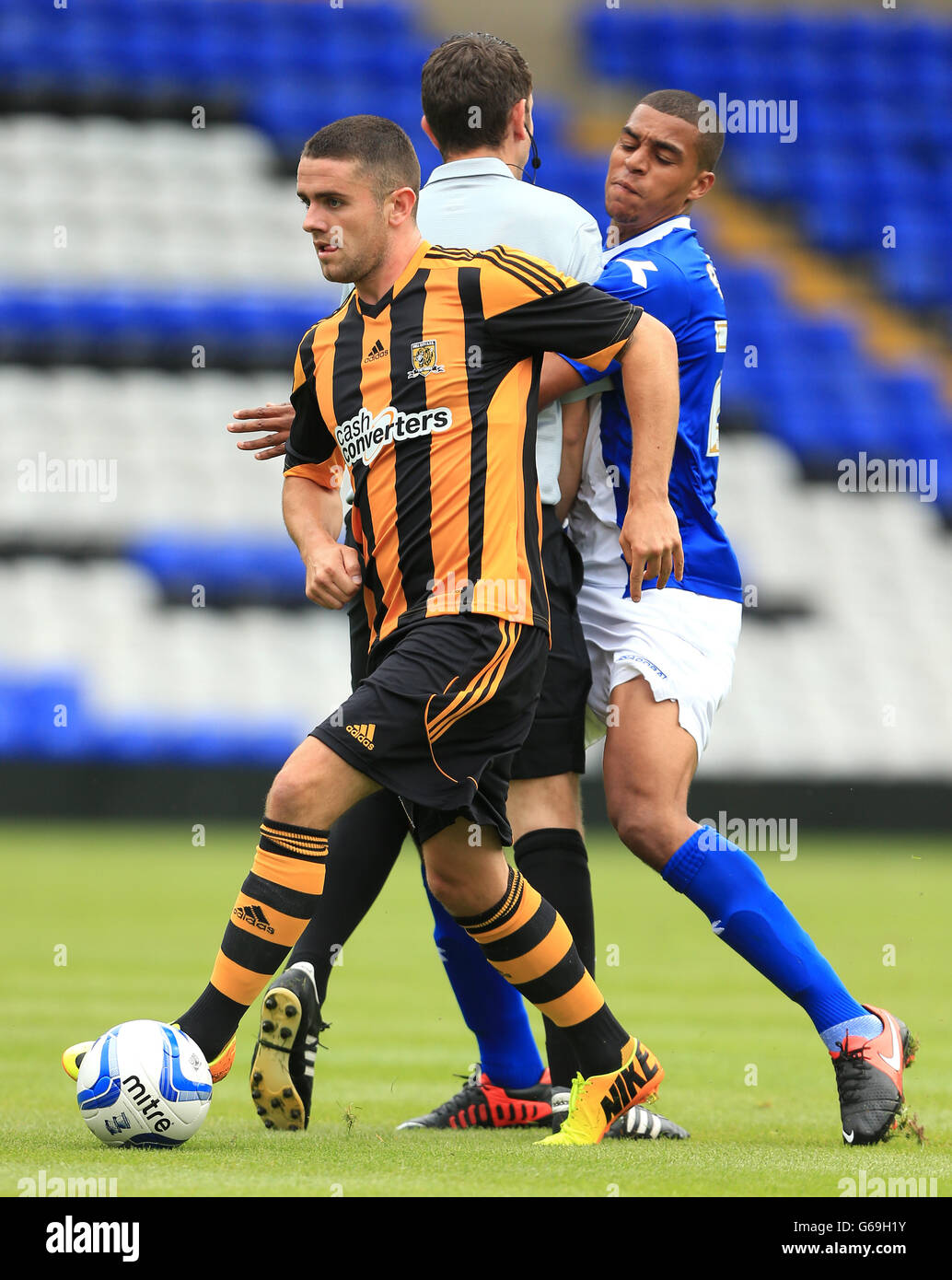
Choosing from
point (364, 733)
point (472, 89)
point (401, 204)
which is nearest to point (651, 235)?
point (472, 89)

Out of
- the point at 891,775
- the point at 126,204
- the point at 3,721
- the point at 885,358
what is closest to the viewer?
the point at 3,721

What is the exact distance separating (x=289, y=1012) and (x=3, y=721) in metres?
8.37

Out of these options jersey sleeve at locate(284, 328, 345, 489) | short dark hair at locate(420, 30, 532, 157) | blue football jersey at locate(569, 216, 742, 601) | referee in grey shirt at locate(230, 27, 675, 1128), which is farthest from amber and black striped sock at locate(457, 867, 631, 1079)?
short dark hair at locate(420, 30, 532, 157)

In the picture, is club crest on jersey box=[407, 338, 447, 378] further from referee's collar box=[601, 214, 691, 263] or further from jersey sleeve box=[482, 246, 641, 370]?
referee's collar box=[601, 214, 691, 263]

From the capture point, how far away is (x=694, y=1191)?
9.41 ft

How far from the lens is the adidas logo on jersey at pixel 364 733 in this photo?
128 inches

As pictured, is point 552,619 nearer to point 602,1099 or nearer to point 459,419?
point 459,419

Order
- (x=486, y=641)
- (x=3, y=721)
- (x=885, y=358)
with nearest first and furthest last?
(x=486, y=641) → (x=3, y=721) → (x=885, y=358)

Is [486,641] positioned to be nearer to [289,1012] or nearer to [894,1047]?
[289,1012]

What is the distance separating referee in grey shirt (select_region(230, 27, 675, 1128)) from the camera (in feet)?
12.6

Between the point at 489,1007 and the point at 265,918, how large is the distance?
94cm

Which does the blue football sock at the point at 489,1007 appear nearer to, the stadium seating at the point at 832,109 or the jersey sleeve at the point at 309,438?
the jersey sleeve at the point at 309,438

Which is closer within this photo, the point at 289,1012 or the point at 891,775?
the point at 289,1012
